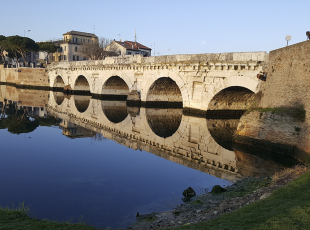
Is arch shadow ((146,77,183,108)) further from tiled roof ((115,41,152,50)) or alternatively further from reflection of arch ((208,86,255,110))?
tiled roof ((115,41,152,50))

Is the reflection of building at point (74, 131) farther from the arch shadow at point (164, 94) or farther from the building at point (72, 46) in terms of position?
the building at point (72, 46)

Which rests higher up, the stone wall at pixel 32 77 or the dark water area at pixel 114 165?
the stone wall at pixel 32 77

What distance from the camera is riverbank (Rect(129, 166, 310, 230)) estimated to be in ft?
16.9

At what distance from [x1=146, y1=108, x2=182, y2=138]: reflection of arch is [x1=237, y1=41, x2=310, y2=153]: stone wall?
17.6ft

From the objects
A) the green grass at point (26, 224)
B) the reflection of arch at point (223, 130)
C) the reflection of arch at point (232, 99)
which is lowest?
the reflection of arch at point (223, 130)

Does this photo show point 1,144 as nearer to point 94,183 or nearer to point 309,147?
point 94,183

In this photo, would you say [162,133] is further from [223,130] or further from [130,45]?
[130,45]

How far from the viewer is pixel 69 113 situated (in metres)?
26.7

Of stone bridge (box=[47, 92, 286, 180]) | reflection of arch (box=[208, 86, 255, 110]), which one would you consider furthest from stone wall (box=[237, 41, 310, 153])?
reflection of arch (box=[208, 86, 255, 110])

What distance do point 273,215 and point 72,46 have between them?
72.6 m

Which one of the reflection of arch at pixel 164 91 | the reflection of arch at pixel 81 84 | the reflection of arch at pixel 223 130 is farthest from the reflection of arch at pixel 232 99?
the reflection of arch at pixel 81 84

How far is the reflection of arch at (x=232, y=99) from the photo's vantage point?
22150 millimetres

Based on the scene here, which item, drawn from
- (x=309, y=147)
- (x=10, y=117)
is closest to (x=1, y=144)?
(x=10, y=117)

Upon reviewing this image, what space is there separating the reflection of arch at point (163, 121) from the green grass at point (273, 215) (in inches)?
473
